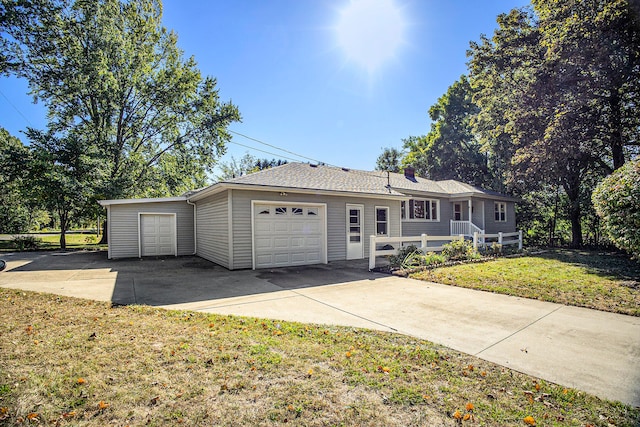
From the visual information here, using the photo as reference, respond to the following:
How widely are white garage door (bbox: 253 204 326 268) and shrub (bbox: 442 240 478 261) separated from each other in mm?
4590

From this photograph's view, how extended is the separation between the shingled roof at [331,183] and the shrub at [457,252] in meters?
2.98

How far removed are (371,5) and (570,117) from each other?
11350 mm

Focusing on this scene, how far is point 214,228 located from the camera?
11906 mm

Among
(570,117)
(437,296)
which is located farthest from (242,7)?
(570,117)

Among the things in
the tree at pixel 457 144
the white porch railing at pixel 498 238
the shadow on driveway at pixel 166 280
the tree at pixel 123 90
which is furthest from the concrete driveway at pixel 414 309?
the tree at pixel 457 144

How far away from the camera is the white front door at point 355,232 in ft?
41.0

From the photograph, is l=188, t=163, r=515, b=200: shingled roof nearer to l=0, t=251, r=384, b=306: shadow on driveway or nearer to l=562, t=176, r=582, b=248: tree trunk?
l=0, t=251, r=384, b=306: shadow on driveway

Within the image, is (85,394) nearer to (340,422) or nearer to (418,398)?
(340,422)

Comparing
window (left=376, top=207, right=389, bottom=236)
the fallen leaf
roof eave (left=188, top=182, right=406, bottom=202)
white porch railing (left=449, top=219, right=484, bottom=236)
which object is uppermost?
roof eave (left=188, top=182, right=406, bottom=202)

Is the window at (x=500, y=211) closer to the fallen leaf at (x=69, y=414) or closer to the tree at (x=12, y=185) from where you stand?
the fallen leaf at (x=69, y=414)

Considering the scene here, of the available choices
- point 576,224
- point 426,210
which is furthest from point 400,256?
point 576,224

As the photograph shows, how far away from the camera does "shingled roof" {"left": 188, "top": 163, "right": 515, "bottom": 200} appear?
34.3 feet

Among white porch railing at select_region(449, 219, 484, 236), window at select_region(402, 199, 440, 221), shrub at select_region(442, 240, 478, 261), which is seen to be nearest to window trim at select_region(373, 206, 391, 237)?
shrub at select_region(442, 240, 478, 261)

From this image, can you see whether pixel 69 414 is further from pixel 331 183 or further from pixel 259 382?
pixel 331 183
